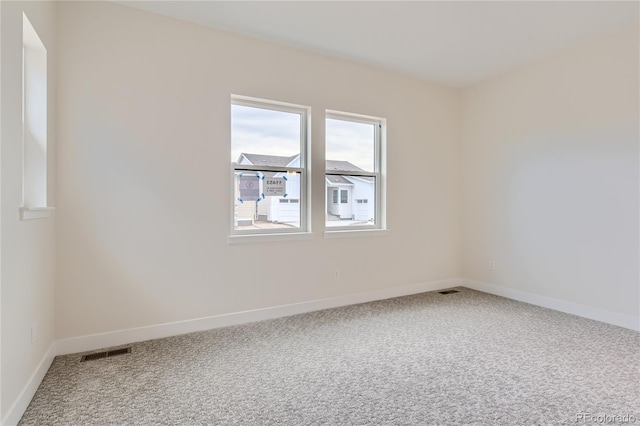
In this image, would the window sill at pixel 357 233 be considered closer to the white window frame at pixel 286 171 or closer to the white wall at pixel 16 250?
the white window frame at pixel 286 171

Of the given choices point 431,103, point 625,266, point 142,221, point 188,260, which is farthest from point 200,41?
point 625,266

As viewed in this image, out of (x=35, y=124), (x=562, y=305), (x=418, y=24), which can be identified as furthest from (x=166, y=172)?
(x=562, y=305)

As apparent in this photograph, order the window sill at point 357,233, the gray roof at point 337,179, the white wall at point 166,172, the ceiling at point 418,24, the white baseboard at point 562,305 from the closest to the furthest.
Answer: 1. the white wall at point 166,172
2. the ceiling at point 418,24
3. the white baseboard at point 562,305
4. the window sill at point 357,233
5. the gray roof at point 337,179

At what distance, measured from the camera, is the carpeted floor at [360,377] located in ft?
6.36

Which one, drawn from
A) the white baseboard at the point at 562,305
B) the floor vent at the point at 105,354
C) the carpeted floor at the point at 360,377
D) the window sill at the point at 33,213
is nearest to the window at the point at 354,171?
the carpeted floor at the point at 360,377

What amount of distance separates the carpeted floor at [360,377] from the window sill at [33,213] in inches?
Result: 43.3

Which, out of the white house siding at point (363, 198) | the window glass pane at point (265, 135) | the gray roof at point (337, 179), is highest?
the window glass pane at point (265, 135)

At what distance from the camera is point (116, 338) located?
9.44 ft

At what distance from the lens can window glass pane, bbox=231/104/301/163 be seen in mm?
3502

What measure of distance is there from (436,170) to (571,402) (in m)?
3.22

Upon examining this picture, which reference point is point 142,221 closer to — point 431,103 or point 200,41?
point 200,41

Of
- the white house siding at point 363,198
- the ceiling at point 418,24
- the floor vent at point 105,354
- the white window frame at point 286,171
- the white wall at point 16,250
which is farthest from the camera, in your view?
the white house siding at point 363,198

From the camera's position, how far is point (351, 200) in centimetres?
426

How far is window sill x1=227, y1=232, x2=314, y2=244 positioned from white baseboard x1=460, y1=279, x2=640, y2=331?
2.59m
